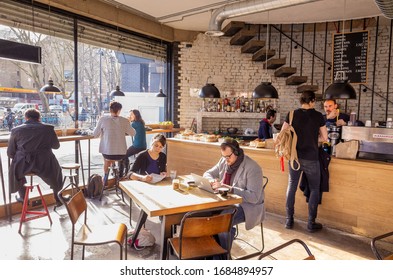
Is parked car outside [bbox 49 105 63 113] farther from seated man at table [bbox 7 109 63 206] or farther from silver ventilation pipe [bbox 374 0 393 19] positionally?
silver ventilation pipe [bbox 374 0 393 19]

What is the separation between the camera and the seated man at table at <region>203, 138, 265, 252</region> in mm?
3098

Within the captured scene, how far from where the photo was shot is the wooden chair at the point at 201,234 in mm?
2344

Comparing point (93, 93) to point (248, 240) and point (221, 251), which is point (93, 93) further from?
point (221, 251)

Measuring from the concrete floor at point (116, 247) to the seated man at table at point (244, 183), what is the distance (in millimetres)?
607

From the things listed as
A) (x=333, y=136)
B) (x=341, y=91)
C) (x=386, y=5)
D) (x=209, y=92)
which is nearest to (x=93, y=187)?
(x=209, y=92)

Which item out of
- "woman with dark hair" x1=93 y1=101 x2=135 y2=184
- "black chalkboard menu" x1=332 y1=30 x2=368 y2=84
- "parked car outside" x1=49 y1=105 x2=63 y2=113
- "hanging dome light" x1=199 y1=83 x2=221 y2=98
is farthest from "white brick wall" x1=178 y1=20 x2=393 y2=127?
"parked car outside" x1=49 y1=105 x2=63 y2=113

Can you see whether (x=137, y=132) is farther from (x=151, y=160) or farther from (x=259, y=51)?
(x=259, y=51)

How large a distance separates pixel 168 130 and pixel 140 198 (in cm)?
471

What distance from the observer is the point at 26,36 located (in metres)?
5.07

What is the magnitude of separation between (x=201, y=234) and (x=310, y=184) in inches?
89.6

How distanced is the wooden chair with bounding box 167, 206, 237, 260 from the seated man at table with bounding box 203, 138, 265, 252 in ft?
1.19

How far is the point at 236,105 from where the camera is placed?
8.08 metres

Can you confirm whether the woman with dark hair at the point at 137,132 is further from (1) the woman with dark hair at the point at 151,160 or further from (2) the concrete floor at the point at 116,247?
(1) the woman with dark hair at the point at 151,160

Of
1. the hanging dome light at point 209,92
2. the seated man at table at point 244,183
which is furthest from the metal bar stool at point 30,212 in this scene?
the hanging dome light at point 209,92
